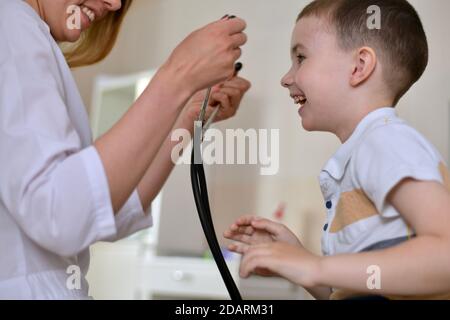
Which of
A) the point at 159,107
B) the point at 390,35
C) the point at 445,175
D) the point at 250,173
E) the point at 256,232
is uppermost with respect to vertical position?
the point at 390,35

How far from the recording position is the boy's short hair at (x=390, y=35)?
38.0 inches

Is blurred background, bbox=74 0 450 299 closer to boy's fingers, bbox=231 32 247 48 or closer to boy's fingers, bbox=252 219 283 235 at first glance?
boy's fingers, bbox=252 219 283 235

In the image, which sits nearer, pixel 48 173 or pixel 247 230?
pixel 48 173

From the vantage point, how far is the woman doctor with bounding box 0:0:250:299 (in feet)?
2.30

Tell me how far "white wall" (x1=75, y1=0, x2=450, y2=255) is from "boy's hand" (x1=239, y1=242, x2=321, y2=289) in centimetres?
219

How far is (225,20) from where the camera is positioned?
862 mm

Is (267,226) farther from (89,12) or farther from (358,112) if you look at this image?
(89,12)

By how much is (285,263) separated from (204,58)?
30 cm

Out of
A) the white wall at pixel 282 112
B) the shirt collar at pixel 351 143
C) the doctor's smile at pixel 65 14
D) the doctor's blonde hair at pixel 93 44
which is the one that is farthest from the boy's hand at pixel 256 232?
the white wall at pixel 282 112

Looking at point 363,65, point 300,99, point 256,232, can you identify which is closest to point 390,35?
point 363,65

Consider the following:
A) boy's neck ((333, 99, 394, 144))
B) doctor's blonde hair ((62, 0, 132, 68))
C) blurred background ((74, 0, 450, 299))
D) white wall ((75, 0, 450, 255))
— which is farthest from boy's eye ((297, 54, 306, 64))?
white wall ((75, 0, 450, 255))

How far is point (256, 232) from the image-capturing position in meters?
0.96

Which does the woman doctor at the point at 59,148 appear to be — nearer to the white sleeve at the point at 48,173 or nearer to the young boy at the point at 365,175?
the white sleeve at the point at 48,173

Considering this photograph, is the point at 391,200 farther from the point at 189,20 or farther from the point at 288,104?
the point at 189,20
